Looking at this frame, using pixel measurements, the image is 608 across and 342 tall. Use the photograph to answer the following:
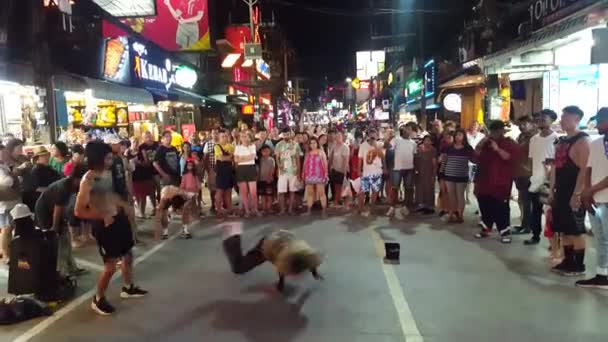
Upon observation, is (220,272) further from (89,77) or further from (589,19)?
(89,77)

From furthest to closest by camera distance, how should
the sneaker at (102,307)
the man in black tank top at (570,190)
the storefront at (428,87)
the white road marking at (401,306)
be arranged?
the storefront at (428,87) → the man in black tank top at (570,190) → the sneaker at (102,307) → the white road marking at (401,306)

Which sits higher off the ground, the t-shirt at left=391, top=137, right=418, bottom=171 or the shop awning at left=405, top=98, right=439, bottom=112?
the shop awning at left=405, top=98, right=439, bottom=112

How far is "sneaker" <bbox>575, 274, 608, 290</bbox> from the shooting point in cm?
591

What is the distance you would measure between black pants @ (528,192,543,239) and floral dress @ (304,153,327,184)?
4.19 m

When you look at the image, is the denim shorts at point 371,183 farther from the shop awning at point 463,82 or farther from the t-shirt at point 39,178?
the shop awning at point 463,82

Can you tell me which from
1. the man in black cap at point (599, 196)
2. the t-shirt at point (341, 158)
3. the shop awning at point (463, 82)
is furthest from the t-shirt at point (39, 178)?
the shop awning at point (463, 82)

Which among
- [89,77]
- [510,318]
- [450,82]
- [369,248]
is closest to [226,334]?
[510,318]

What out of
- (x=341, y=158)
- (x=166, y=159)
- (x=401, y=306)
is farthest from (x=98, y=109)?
(x=401, y=306)

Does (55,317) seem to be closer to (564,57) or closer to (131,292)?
(131,292)

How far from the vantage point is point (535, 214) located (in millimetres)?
8094

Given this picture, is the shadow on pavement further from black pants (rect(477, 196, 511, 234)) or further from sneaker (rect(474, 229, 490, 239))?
black pants (rect(477, 196, 511, 234))

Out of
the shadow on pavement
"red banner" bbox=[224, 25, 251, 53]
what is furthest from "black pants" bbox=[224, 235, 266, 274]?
Answer: "red banner" bbox=[224, 25, 251, 53]

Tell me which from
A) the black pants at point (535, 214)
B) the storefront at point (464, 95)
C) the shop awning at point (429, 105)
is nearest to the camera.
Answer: the black pants at point (535, 214)

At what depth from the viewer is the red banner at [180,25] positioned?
19297mm
